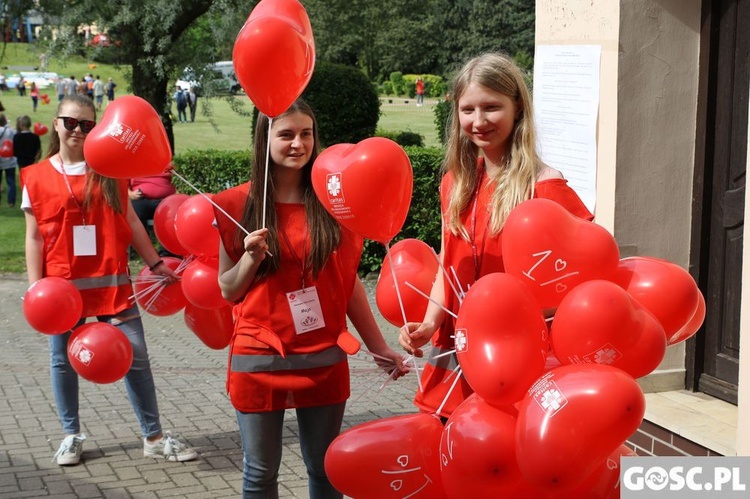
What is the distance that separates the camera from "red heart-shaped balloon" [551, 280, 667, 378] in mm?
2840

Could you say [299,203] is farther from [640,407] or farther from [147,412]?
[147,412]

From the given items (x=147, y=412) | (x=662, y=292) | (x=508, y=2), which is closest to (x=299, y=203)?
(x=662, y=292)

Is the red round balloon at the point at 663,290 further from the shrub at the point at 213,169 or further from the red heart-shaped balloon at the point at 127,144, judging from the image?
the shrub at the point at 213,169

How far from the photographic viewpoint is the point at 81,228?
5.41 metres

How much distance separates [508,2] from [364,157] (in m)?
57.8

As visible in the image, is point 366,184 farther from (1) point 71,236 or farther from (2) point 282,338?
(1) point 71,236

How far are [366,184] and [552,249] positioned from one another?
74 centimetres

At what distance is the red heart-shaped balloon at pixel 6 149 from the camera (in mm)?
19438

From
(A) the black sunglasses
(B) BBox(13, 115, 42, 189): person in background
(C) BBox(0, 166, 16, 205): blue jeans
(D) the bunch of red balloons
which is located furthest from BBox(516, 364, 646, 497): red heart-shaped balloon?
(C) BBox(0, 166, 16, 205): blue jeans

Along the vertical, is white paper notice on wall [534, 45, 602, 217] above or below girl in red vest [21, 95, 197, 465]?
above

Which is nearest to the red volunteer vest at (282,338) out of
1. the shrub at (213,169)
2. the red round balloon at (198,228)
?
the red round balloon at (198,228)

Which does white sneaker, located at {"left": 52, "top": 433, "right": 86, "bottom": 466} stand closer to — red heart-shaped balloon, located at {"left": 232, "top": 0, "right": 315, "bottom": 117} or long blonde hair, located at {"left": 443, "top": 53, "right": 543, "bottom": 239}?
red heart-shaped balloon, located at {"left": 232, "top": 0, "right": 315, "bottom": 117}

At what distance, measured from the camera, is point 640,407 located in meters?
2.72

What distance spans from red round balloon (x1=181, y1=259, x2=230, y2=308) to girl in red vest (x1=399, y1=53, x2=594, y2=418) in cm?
147
